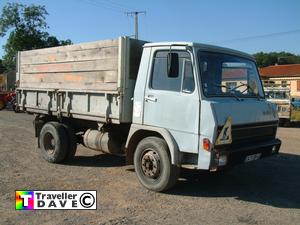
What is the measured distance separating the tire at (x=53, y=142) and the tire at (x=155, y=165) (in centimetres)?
254

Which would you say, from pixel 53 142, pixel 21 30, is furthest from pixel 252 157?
pixel 21 30

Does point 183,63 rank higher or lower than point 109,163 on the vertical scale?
higher

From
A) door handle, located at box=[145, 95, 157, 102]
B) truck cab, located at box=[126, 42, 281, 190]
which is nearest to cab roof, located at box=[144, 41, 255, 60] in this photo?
truck cab, located at box=[126, 42, 281, 190]

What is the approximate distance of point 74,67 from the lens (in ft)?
30.6

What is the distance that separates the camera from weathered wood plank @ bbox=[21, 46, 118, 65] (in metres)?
8.27

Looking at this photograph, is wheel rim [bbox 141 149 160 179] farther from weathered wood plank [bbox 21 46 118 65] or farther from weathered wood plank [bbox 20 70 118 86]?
weathered wood plank [bbox 21 46 118 65]

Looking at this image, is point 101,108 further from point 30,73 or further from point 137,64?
point 30,73

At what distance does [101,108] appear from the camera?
8.56m

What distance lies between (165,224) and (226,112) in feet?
6.58

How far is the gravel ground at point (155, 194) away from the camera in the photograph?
611cm

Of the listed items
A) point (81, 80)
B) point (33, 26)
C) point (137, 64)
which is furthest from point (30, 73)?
point (33, 26)

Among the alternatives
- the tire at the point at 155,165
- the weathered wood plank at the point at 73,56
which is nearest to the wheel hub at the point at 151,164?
the tire at the point at 155,165

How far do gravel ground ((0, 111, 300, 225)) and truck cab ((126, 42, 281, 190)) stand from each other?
1.99 ft

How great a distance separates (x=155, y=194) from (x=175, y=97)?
1.64 metres
